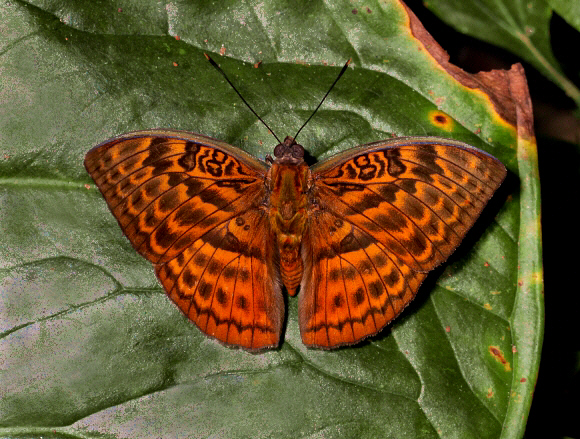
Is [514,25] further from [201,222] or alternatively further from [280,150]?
[201,222]

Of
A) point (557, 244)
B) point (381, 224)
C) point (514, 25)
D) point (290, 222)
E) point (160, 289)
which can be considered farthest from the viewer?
point (514, 25)

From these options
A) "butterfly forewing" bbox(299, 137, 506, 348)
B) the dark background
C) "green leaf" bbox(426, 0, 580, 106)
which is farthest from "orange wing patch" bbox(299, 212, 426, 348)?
"green leaf" bbox(426, 0, 580, 106)

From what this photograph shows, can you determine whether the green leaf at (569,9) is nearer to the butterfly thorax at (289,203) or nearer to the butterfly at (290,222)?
the butterfly at (290,222)

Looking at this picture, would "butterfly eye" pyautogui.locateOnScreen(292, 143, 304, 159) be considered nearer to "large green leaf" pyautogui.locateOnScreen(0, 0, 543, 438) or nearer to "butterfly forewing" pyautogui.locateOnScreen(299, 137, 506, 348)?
"butterfly forewing" pyautogui.locateOnScreen(299, 137, 506, 348)

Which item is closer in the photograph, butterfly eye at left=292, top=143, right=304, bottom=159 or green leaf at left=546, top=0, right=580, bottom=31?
butterfly eye at left=292, top=143, right=304, bottom=159

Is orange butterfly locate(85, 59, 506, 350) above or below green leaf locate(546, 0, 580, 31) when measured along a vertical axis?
below

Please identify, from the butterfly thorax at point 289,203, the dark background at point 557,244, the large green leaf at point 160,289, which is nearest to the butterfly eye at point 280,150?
the butterfly thorax at point 289,203

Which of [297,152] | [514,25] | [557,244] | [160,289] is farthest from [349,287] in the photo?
[514,25]
